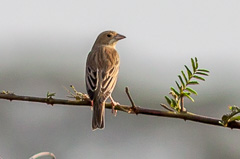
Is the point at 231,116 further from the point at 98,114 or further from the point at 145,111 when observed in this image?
the point at 98,114

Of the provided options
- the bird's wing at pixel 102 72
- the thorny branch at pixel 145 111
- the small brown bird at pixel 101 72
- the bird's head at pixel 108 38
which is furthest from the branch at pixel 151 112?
the bird's head at pixel 108 38

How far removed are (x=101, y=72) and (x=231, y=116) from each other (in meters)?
3.62

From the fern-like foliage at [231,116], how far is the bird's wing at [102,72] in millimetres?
2415

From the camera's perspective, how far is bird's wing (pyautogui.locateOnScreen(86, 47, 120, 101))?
264 inches

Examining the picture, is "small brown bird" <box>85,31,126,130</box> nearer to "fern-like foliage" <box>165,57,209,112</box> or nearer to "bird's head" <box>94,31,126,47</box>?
"bird's head" <box>94,31,126,47</box>

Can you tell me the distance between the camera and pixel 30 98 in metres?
4.21

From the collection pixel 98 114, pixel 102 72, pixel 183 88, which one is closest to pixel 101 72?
pixel 102 72

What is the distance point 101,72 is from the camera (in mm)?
7395

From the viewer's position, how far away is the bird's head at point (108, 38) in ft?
29.5

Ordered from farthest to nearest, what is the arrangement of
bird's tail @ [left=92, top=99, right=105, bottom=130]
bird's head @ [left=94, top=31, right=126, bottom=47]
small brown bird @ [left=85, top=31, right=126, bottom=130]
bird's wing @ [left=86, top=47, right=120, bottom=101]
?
bird's head @ [left=94, top=31, right=126, bottom=47], bird's wing @ [left=86, top=47, right=120, bottom=101], small brown bird @ [left=85, top=31, right=126, bottom=130], bird's tail @ [left=92, top=99, right=105, bottom=130]

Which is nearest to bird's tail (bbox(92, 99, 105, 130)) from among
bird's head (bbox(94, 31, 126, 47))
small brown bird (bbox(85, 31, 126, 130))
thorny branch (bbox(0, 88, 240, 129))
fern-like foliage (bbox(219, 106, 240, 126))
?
small brown bird (bbox(85, 31, 126, 130))

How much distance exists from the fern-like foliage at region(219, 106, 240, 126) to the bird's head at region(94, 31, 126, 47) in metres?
5.07

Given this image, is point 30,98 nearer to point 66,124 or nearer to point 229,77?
point 66,124

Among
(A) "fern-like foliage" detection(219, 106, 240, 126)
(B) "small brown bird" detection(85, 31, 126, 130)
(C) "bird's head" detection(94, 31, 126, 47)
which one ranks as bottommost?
(A) "fern-like foliage" detection(219, 106, 240, 126)
